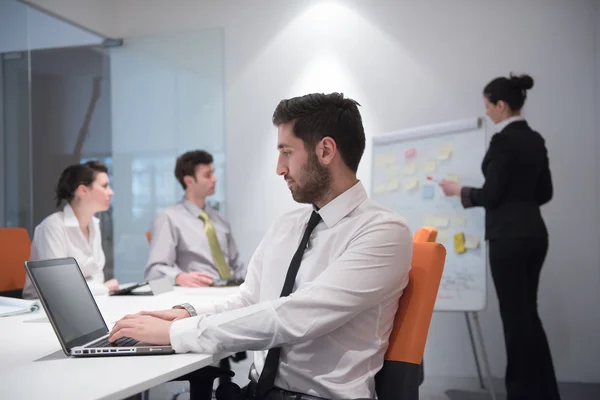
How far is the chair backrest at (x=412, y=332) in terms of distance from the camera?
153cm

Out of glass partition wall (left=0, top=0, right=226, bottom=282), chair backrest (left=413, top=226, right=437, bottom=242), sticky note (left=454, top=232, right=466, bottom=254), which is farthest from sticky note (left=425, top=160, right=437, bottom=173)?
chair backrest (left=413, top=226, right=437, bottom=242)

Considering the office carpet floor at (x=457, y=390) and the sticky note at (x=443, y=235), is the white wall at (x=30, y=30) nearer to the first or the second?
the office carpet floor at (x=457, y=390)

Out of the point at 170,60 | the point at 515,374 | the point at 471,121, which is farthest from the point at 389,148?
the point at 170,60

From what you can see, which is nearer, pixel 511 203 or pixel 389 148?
pixel 511 203

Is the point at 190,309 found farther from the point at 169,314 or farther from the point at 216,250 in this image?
the point at 216,250

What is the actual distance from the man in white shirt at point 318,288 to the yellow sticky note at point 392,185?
235cm

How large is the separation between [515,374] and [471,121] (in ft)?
4.87

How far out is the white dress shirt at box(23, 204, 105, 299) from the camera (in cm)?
310

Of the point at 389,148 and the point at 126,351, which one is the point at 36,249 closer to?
the point at 126,351

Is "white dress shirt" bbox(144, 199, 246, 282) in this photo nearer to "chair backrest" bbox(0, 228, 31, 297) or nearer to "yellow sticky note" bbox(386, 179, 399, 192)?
"chair backrest" bbox(0, 228, 31, 297)

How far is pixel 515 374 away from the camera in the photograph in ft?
11.5

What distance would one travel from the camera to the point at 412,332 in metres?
1.54

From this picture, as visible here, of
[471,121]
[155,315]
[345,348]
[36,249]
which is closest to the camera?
[345,348]

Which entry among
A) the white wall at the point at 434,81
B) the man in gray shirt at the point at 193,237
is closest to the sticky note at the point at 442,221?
Answer: the white wall at the point at 434,81
